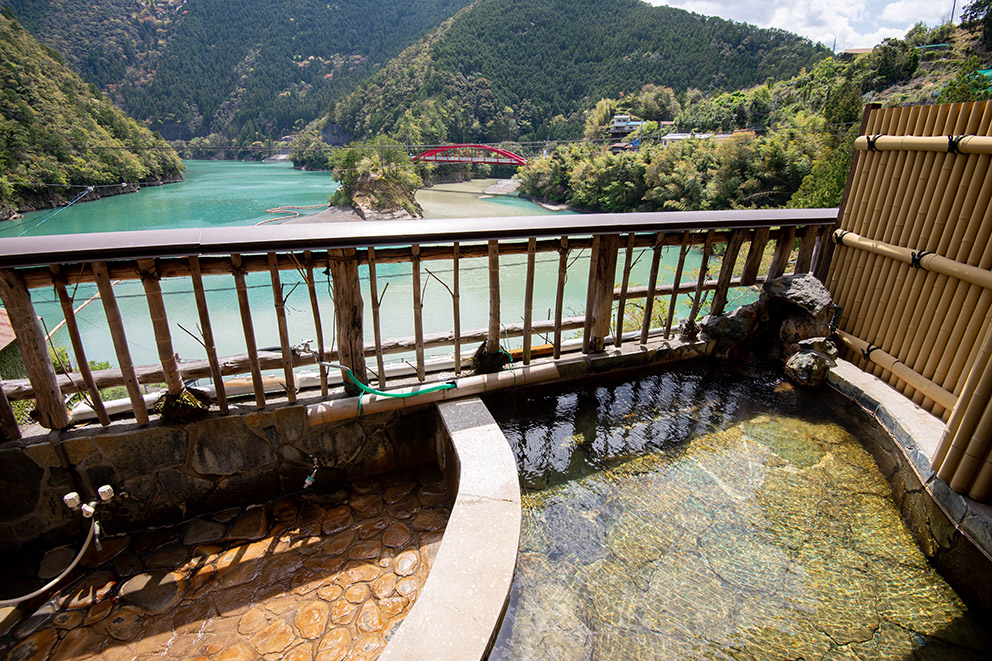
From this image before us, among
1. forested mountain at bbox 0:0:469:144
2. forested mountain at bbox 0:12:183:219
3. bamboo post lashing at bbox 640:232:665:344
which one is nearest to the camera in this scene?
bamboo post lashing at bbox 640:232:665:344

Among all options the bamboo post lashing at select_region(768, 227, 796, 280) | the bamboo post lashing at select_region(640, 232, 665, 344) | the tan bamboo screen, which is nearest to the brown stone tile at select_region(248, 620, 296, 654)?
the bamboo post lashing at select_region(640, 232, 665, 344)

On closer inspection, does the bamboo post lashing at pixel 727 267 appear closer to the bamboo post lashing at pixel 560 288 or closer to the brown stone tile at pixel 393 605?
the bamboo post lashing at pixel 560 288

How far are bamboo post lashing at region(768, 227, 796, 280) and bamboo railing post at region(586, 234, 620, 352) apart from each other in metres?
1.89

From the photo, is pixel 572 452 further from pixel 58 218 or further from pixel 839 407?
pixel 58 218

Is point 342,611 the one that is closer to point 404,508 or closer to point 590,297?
point 404,508

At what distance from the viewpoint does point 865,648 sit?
2.13 metres

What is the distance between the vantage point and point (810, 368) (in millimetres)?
4047

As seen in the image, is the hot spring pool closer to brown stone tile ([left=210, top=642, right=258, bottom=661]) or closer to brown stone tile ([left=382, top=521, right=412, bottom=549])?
brown stone tile ([left=382, top=521, right=412, bottom=549])

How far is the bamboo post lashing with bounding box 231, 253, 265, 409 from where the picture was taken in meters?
2.71

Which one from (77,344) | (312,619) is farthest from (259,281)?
(312,619)

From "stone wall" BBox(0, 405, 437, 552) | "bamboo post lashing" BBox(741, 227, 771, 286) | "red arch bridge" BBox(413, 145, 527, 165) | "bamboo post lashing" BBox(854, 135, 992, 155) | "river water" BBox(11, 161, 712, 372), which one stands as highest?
"bamboo post lashing" BBox(854, 135, 992, 155)

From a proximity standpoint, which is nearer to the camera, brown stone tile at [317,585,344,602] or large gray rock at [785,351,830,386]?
brown stone tile at [317,585,344,602]

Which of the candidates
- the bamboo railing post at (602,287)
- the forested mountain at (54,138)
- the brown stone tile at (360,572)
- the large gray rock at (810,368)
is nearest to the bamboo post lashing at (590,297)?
the bamboo railing post at (602,287)

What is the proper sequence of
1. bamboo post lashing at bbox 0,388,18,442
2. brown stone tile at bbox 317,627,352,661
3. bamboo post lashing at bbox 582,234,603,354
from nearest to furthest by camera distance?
1. brown stone tile at bbox 317,627,352,661
2. bamboo post lashing at bbox 0,388,18,442
3. bamboo post lashing at bbox 582,234,603,354
